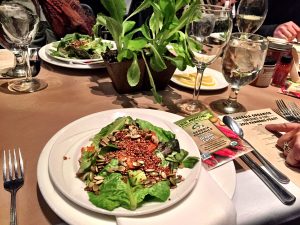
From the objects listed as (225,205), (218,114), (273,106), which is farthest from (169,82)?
(225,205)

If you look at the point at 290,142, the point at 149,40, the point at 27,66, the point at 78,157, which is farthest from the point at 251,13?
the point at 78,157

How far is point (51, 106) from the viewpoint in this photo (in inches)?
30.7

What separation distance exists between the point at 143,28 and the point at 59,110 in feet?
1.01

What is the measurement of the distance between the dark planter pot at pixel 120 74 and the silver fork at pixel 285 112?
0.41 m

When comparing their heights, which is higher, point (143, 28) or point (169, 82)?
point (143, 28)

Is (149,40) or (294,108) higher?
(149,40)

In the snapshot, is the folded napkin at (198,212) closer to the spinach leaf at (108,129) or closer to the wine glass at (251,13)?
the spinach leaf at (108,129)

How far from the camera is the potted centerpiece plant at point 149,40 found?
75 centimetres

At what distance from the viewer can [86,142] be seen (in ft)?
1.89

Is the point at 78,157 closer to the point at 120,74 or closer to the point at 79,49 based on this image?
the point at 120,74

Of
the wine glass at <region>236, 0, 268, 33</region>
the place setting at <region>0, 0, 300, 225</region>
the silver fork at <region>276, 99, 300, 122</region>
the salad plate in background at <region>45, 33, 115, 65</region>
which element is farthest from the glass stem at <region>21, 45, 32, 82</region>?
the wine glass at <region>236, 0, 268, 33</region>

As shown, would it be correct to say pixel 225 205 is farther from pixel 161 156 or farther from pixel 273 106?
pixel 273 106

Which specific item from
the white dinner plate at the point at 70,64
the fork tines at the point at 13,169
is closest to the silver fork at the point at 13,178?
the fork tines at the point at 13,169

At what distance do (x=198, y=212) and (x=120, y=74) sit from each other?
474 mm
